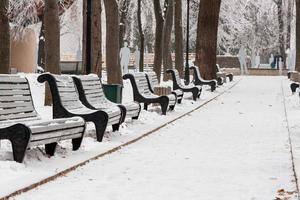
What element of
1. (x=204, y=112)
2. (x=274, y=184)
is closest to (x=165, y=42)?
(x=204, y=112)

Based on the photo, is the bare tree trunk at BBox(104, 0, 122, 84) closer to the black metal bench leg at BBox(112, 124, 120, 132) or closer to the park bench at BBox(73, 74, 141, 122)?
the park bench at BBox(73, 74, 141, 122)

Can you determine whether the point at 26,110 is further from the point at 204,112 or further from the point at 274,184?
the point at 204,112

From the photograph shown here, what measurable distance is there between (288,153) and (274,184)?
2467 mm

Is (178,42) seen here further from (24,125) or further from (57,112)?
(24,125)

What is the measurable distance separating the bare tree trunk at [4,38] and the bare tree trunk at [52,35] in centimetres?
174

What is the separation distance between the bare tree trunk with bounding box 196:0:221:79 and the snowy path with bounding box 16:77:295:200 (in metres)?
15.3

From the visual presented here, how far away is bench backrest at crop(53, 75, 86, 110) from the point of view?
10164 millimetres

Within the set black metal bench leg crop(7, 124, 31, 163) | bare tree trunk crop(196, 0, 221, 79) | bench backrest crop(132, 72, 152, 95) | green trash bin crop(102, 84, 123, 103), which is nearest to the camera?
black metal bench leg crop(7, 124, 31, 163)

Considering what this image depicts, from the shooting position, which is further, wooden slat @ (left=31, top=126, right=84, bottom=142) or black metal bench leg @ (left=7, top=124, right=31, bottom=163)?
wooden slat @ (left=31, top=126, right=84, bottom=142)

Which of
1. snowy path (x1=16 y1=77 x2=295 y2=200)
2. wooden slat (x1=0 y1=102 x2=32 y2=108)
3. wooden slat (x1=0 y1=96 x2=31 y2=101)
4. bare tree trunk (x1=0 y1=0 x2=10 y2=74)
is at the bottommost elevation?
snowy path (x1=16 y1=77 x2=295 y2=200)

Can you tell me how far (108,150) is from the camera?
366 inches

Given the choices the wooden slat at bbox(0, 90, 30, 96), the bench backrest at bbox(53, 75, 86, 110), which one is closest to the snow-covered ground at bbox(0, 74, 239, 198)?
the bench backrest at bbox(53, 75, 86, 110)

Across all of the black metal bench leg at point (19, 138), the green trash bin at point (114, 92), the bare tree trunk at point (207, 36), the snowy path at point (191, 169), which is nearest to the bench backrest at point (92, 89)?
the snowy path at point (191, 169)

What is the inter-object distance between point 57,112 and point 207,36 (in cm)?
1894
